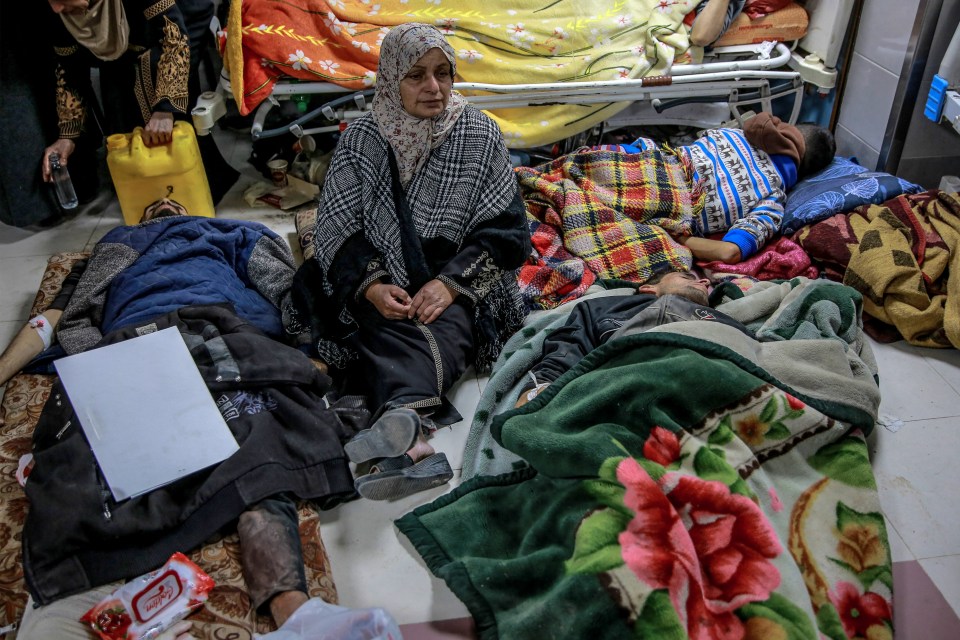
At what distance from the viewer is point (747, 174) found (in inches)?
102

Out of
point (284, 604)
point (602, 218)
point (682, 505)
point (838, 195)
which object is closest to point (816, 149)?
point (838, 195)

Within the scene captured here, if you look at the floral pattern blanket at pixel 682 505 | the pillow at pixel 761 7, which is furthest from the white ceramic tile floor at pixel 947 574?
the pillow at pixel 761 7

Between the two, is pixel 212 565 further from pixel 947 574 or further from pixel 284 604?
pixel 947 574

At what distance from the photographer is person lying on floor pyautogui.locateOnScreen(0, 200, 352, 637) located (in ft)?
6.61

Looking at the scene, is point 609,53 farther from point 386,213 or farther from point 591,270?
point 386,213

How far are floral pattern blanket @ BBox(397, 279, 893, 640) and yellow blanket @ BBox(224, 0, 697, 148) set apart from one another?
52.4 inches

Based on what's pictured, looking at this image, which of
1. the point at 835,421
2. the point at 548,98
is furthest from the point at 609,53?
the point at 835,421

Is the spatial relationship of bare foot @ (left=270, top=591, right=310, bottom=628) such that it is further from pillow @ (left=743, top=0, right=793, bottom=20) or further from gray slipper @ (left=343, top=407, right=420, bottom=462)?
pillow @ (left=743, top=0, right=793, bottom=20)

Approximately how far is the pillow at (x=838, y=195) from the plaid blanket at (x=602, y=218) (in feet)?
1.00

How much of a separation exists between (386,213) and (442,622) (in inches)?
39.4

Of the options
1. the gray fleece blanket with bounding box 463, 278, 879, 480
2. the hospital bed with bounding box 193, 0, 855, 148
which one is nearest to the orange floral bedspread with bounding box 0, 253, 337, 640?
the gray fleece blanket with bounding box 463, 278, 879, 480

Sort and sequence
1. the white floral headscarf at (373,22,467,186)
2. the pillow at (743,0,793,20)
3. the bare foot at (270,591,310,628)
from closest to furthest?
the bare foot at (270,591,310,628), the white floral headscarf at (373,22,467,186), the pillow at (743,0,793,20)

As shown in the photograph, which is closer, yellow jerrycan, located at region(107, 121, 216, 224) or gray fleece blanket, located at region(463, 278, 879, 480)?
gray fleece blanket, located at region(463, 278, 879, 480)

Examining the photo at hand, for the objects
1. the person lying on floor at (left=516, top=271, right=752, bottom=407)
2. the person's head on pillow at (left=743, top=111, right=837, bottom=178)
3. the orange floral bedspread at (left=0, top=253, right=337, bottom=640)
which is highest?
the person's head on pillow at (left=743, top=111, right=837, bottom=178)
